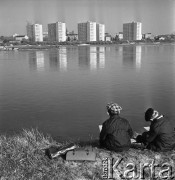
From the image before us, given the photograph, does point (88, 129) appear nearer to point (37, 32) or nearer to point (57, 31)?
point (57, 31)

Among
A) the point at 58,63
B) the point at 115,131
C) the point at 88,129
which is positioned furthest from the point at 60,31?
the point at 115,131

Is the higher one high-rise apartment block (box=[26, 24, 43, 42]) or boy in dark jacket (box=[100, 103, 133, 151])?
high-rise apartment block (box=[26, 24, 43, 42])

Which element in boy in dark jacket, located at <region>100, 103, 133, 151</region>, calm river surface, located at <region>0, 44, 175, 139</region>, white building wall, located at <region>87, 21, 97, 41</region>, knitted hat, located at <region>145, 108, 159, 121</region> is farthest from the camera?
white building wall, located at <region>87, 21, 97, 41</region>

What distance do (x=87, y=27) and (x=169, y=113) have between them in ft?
615

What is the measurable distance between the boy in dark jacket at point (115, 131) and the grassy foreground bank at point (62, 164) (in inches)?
8.1

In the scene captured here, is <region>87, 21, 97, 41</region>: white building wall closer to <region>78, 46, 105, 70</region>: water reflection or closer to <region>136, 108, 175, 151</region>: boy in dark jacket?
<region>78, 46, 105, 70</region>: water reflection

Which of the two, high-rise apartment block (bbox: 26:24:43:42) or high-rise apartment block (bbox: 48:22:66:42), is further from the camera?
high-rise apartment block (bbox: 26:24:43:42)

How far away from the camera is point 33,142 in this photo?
251 inches

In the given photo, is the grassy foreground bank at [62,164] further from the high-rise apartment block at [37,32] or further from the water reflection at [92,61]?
the high-rise apartment block at [37,32]

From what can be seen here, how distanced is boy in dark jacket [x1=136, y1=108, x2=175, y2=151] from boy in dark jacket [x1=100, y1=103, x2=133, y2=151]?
48 centimetres

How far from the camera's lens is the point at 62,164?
5344 mm

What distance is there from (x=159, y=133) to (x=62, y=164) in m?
2.15

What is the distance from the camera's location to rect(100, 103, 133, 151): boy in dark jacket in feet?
18.0

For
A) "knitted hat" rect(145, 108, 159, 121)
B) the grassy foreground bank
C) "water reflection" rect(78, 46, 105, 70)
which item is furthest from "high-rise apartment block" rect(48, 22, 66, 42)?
"knitted hat" rect(145, 108, 159, 121)
